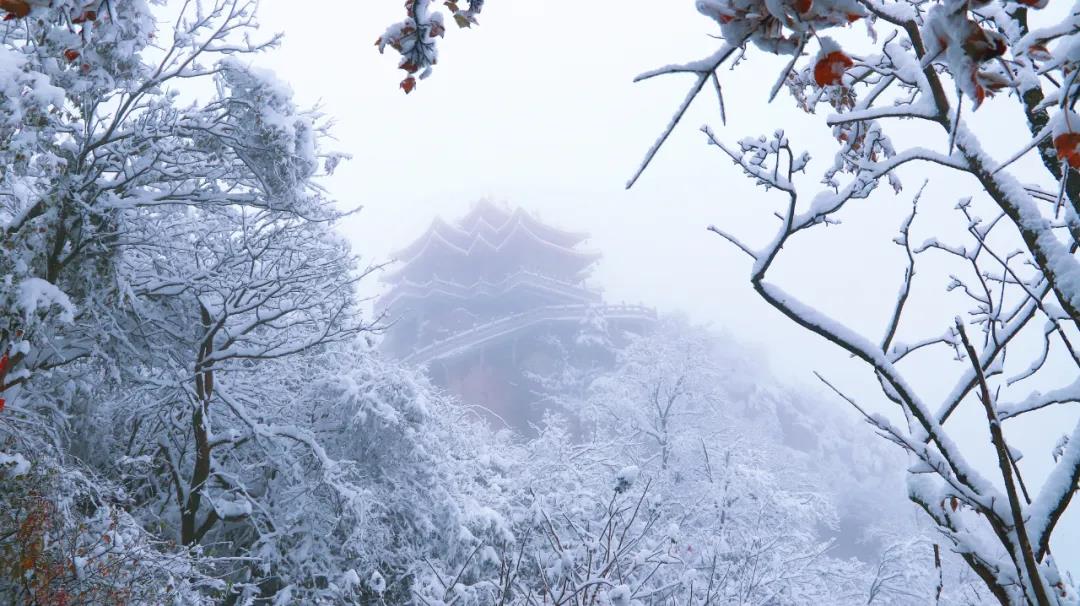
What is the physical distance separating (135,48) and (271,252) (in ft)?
7.25

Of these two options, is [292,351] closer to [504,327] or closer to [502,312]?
[504,327]

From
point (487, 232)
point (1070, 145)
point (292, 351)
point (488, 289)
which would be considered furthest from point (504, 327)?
point (1070, 145)

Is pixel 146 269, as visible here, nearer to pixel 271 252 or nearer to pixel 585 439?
pixel 271 252

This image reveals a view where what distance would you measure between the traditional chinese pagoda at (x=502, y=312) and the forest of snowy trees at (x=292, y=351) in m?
15.6

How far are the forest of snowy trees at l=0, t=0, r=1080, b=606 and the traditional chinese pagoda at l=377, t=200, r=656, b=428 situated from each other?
15.6 metres

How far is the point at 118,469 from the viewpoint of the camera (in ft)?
21.9

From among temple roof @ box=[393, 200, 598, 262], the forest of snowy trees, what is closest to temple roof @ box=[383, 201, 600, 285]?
temple roof @ box=[393, 200, 598, 262]

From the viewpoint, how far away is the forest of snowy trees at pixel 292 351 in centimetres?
137

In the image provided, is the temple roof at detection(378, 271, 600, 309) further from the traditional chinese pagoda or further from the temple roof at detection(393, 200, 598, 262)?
the temple roof at detection(393, 200, 598, 262)

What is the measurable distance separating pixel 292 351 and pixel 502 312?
24611 millimetres

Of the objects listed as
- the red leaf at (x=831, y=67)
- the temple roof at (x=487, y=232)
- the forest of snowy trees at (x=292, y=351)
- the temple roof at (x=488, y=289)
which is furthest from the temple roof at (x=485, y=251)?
the red leaf at (x=831, y=67)

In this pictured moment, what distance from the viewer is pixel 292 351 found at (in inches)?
241

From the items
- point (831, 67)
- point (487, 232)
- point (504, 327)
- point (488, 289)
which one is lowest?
point (831, 67)

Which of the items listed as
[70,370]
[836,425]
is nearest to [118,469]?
[70,370]
